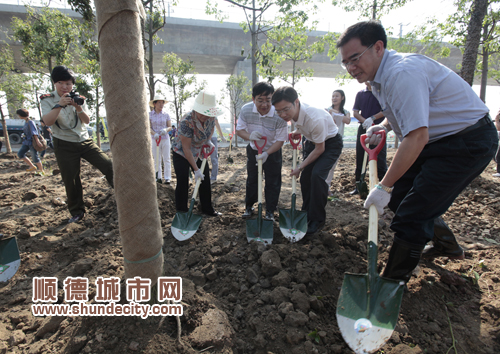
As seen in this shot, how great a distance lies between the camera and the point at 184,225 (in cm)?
315

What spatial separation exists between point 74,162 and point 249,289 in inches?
115

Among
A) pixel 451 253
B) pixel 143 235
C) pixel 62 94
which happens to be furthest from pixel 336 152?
pixel 62 94

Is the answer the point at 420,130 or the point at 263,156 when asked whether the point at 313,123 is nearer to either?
the point at 263,156

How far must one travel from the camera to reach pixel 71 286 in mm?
2182

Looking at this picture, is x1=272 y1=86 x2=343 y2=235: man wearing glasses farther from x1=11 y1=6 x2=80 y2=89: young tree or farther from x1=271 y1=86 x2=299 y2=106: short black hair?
x1=11 y1=6 x2=80 y2=89: young tree

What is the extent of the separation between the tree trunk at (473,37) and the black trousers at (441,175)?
13.5 ft

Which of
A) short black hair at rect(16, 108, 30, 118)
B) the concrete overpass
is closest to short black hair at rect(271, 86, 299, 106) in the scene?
short black hair at rect(16, 108, 30, 118)

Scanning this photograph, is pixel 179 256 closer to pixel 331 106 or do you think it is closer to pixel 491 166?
pixel 331 106

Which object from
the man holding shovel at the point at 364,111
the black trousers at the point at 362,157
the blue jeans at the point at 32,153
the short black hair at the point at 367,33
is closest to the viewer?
the short black hair at the point at 367,33

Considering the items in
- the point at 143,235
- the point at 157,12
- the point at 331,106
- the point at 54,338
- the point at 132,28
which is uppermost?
the point at 157,12

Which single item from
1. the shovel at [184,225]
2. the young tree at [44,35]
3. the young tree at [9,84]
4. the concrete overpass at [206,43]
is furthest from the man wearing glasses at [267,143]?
the concrete overpass at [206,43]

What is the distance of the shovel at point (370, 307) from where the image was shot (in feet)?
4.95

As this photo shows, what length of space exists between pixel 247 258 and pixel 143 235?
132 centimetres

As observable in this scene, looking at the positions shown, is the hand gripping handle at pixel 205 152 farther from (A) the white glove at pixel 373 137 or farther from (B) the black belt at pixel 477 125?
(B) the black belt at pixel 477 125
